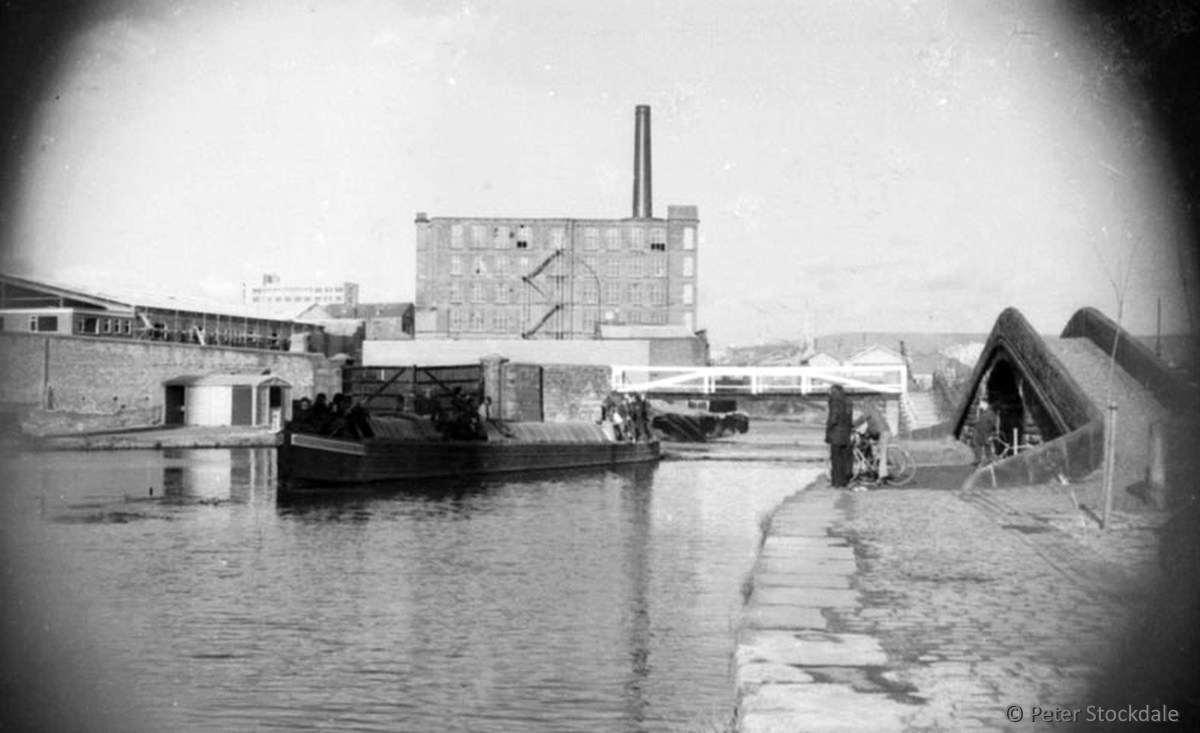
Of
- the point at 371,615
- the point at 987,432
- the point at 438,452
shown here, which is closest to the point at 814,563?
the point at 371,615

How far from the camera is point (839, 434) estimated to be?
15727mm

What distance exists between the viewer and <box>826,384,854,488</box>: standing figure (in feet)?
51.5

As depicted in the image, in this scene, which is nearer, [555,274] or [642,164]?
[642,164]

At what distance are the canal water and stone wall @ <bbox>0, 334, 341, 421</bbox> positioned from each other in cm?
2326

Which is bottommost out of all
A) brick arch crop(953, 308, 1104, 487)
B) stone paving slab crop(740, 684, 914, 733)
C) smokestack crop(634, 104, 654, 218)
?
stone paving slab crop(740, 684, 914, 733)

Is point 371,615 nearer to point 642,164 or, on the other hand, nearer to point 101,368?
point 101,368

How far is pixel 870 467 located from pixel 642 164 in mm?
61484

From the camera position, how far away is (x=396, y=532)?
48.5 ft

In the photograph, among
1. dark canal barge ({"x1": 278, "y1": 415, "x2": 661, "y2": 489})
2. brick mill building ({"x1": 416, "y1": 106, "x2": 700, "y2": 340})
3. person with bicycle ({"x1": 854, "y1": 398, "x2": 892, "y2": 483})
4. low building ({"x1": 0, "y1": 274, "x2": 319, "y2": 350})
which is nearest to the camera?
person with bicycle ({"x1": 854, "y1": 398, "x2": 892, "y2": 483})

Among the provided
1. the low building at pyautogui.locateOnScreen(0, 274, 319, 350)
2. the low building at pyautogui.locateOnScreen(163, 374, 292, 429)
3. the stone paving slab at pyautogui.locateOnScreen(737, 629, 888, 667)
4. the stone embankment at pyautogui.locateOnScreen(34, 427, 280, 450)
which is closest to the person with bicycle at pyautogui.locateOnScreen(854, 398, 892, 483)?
the stone paving slab at pyautogui.locateOnScreen(737, 629, 888, 667)

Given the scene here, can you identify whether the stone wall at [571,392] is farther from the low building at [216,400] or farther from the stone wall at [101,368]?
the low building at [216,400]

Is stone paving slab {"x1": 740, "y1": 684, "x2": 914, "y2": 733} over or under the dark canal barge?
over

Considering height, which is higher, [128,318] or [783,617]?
[128,318]

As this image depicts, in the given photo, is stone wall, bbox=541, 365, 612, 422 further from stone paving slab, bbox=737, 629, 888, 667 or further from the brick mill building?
stone paving slab, bbox=737, 629, 888, 667
